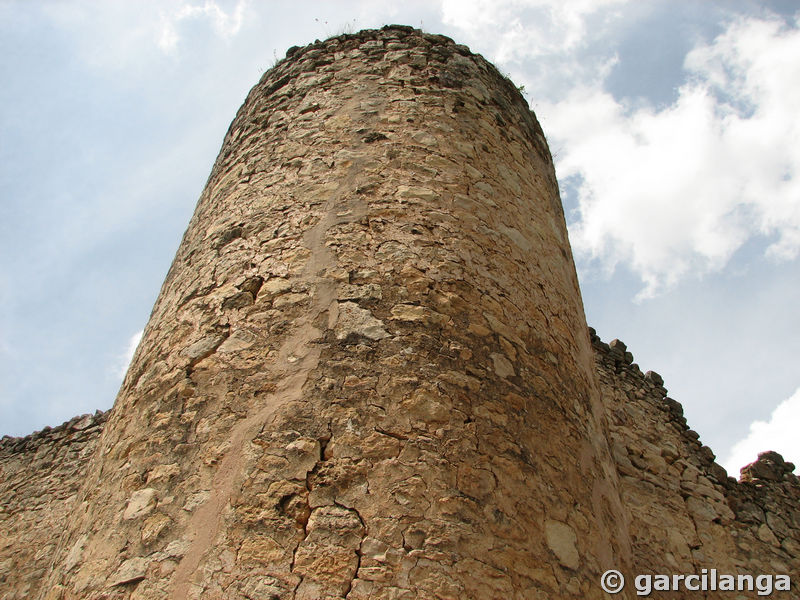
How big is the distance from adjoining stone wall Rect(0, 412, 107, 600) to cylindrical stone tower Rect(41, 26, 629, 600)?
9.20 feet

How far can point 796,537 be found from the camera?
4.75m

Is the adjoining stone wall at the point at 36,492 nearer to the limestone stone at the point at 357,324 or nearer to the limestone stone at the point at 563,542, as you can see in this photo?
the limestone stone at the point at 357,324

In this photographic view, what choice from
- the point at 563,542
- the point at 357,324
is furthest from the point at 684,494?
the point at 357,324

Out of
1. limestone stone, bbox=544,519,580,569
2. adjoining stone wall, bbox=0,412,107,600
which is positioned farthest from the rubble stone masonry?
adjoining stone wall, bbox=0,412,107,600

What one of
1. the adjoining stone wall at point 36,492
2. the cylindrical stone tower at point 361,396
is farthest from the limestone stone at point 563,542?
the adjoining stone wall at point 36,492

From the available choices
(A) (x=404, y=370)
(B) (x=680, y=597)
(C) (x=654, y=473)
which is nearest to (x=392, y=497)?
(A) (x=404, y=370)

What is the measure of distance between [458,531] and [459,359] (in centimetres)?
67

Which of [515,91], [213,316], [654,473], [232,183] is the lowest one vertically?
[213,316]

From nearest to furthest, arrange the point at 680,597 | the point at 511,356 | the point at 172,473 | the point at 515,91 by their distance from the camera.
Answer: the point at 172,473, the point at 511,356, the point at 680,597, the point at 515,91

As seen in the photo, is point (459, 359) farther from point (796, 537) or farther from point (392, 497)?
point (796, 537)

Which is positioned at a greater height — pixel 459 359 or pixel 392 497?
pixel 459 359

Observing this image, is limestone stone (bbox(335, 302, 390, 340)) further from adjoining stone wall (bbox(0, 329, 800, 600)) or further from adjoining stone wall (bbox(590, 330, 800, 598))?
adjoining stone wall (bbox(590, 330, 800, 598))

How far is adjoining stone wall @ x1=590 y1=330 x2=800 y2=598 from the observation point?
420 cm

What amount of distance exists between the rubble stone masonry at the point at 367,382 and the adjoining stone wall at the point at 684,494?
0.05 meters
